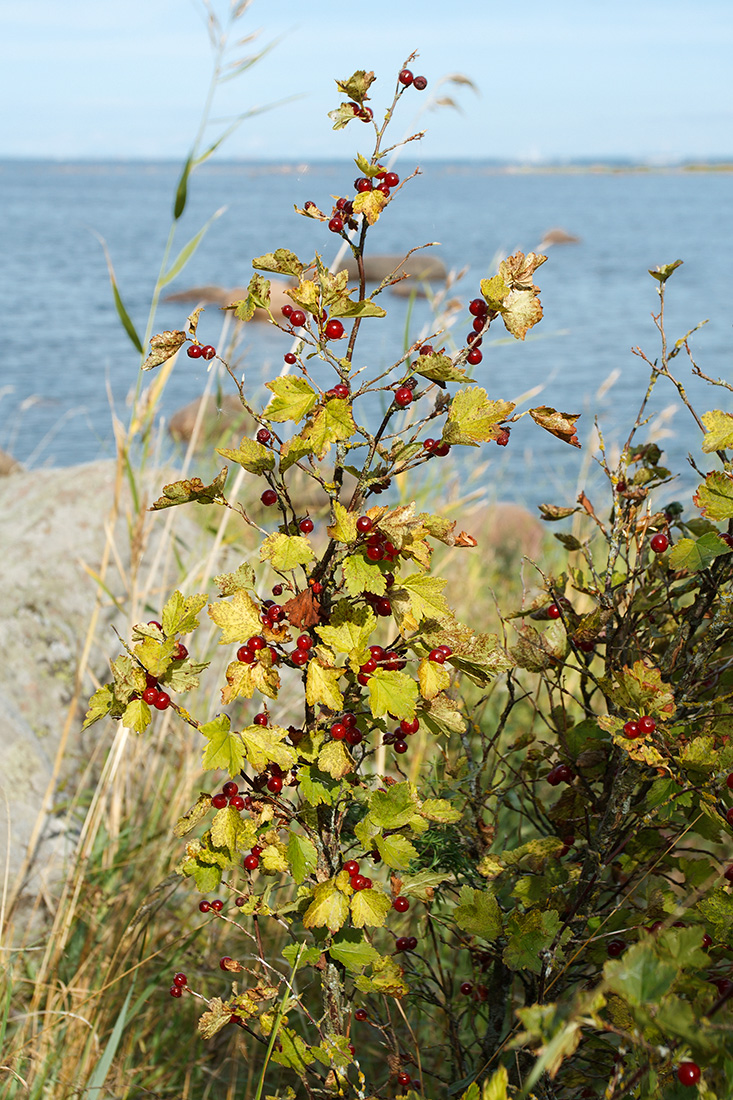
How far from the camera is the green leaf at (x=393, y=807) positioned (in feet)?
3.48

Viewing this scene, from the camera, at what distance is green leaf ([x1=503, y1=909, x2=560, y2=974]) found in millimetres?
1137

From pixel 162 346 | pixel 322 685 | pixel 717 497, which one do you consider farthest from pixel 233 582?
pixel 717 497

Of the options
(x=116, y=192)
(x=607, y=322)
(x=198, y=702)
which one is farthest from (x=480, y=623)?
(x=116, y=192)

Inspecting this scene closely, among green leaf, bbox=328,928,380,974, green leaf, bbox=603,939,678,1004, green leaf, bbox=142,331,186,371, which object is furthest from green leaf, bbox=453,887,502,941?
green leaf, bbox=142,331,186,371

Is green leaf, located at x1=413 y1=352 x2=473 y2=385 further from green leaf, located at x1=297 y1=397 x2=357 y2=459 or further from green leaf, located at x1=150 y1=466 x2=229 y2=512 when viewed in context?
green leaf, located at x1=150 y1=466 x2=229 y2=512

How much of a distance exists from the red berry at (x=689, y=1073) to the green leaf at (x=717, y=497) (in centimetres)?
61

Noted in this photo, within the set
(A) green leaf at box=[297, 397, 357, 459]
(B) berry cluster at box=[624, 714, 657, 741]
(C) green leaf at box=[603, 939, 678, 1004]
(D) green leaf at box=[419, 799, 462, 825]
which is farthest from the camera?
(D) green leaf at box=[419, 799, 462, 825]

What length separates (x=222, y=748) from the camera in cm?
97

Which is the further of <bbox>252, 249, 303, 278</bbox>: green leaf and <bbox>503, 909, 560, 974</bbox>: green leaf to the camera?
<bbox>503, 909, 560, 974</bbox>: green leaf

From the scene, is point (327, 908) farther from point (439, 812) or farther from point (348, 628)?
point (348, 628)

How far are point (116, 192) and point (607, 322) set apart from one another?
179 ft

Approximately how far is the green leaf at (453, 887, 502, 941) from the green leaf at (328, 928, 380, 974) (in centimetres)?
14

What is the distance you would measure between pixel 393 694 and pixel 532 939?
0.44 meters

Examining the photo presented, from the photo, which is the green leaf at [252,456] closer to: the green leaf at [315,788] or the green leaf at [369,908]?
the green leaf at [315,788]
